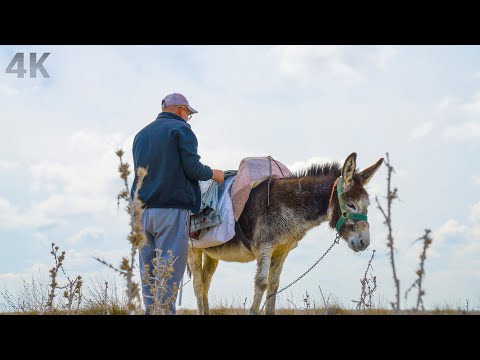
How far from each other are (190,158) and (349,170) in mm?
2426

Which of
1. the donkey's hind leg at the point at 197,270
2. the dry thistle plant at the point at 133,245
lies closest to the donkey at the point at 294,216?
the donkey's hind leg at the point at 197,270

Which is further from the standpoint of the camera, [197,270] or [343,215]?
[197,270]

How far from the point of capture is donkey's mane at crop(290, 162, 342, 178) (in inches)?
362

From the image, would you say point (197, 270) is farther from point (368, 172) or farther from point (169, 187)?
point (368, 172)

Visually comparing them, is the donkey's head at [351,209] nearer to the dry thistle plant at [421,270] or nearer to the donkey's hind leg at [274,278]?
the donkey's hind leg at [274,278]

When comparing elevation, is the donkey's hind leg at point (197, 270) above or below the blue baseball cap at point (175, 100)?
below

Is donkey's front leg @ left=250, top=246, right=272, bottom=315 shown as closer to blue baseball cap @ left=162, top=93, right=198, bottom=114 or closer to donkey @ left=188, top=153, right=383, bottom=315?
donkey @ left=188, top=153, right=383, bottom=315

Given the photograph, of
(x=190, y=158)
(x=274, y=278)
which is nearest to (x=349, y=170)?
(x=274, y=278)

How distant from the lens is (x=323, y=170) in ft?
30.5

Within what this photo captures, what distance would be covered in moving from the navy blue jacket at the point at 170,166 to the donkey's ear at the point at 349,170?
2017 millimetres

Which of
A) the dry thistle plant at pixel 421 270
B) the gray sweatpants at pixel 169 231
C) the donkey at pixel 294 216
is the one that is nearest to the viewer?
the dry thistle plant at pixel 421 270

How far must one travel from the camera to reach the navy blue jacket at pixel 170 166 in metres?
7.35
